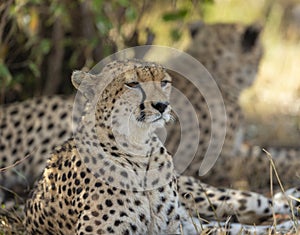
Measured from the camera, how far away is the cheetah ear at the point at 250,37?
18.5 feet

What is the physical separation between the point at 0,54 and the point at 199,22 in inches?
66.2

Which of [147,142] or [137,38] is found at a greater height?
[137,38]

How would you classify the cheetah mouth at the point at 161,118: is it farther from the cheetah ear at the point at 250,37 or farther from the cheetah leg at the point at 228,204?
the cheetah ear at the point at 250,37

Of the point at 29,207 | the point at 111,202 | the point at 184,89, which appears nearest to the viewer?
the point at 111,202

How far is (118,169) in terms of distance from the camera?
337 cm

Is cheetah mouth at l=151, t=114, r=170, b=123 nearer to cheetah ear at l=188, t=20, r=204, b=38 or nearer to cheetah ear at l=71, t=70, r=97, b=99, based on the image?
cheetah ear at l=71, t=70, r=97, b=99

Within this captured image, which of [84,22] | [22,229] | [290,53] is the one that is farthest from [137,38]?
[290,53]

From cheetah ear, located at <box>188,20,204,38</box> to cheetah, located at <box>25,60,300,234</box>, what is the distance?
97.2 inches

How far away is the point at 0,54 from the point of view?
490 centimetres

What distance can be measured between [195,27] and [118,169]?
8.78 ft

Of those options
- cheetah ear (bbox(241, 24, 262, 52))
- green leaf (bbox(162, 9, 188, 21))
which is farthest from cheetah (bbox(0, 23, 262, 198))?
green leaf (bbox(162, 9, 188, 21))

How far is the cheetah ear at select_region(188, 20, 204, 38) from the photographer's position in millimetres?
5785

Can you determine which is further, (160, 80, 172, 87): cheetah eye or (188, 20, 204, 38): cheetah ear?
(188, 20, 204, 38): cheetah ear

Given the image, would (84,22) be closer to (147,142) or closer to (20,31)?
(20,31)
